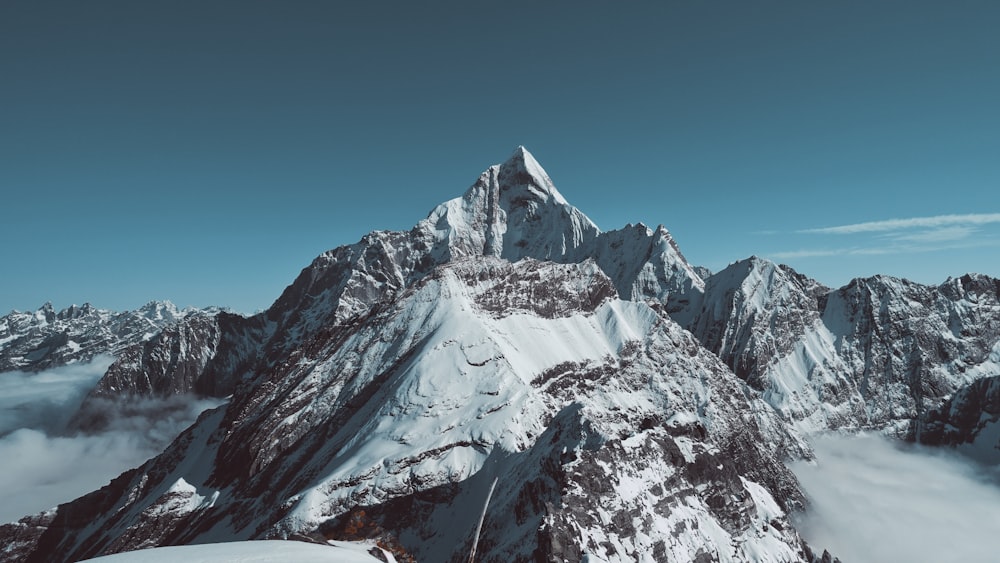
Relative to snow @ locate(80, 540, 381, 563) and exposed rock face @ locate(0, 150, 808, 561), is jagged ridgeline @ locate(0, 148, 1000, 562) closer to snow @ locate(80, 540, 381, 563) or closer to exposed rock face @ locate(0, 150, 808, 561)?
exposed rock face @ locate(0, 150, 808, 561)

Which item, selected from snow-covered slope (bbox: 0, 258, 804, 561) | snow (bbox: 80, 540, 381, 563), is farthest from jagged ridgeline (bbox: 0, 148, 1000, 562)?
snow (bbox: 80, 540, 381, 563)

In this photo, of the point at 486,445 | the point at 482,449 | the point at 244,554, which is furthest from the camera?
the point at 486,445

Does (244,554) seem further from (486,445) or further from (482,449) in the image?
(486,445)

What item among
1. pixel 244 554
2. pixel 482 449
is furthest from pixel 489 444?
pixel 244 554

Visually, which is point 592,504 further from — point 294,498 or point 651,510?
point 294,498

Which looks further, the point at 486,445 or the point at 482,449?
the point at 486,445

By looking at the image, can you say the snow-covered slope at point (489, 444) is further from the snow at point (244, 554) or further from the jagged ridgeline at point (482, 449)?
the snow at point (244, 554)

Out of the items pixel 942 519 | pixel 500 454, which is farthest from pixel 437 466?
pixel 942 519

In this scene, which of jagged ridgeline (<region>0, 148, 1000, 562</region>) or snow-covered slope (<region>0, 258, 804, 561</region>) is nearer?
jagged ridgeline (<region>0, 148, 1000, 562</region>)

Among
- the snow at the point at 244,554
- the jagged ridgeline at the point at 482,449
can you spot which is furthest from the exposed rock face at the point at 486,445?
the snow at the point at 244,554
